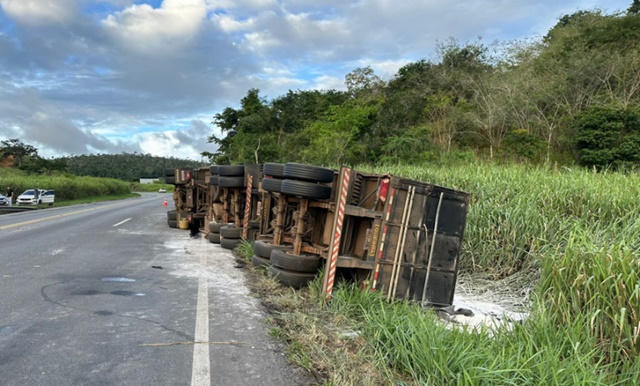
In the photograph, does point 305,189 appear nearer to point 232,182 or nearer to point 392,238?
point 392,238

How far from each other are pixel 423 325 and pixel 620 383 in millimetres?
1597

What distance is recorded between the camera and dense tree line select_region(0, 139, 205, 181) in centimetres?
7310

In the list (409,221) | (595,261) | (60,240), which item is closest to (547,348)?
(595,261)

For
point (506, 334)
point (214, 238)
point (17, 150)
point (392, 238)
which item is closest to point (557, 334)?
point (506, 334)

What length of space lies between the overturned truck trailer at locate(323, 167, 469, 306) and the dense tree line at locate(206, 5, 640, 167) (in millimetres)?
15298

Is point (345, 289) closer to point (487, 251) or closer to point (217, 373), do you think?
point (217, 373)

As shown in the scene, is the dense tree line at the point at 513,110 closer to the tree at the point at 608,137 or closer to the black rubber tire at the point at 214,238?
the tree at the point at 608,137

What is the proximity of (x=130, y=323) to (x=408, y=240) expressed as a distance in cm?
351

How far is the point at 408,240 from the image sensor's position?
229 inches

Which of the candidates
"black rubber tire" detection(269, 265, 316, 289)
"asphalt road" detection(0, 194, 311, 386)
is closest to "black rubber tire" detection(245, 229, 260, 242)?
"asphalt road" detection(0, 194, 311, 386)

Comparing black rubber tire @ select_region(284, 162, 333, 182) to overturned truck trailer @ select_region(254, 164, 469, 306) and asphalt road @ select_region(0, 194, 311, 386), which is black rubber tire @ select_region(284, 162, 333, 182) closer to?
overturned truck trailer @ select_region(254, 164, 469, 306)

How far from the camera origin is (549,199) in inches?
319

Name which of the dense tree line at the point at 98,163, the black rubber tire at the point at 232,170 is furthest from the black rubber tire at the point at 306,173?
the dense tree line at the point at 98,163

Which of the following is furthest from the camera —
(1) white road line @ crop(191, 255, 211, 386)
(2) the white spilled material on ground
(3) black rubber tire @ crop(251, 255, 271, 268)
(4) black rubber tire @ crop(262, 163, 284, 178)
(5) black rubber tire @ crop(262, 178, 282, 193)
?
(3) black rubber tire @ crop(251, 255, 271, 268)
